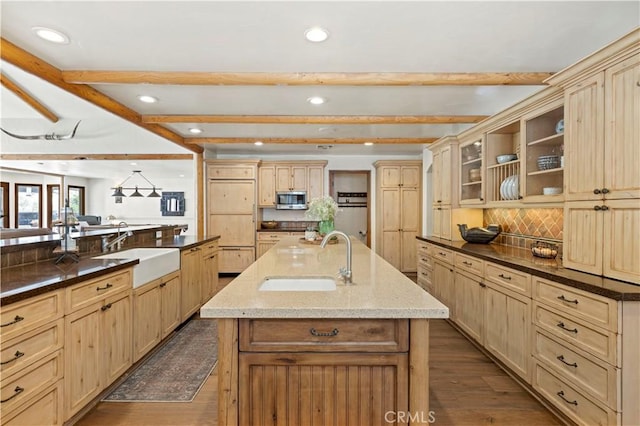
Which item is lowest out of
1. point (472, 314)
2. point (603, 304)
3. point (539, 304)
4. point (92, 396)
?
point (92, 396)

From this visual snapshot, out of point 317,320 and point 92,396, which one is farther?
point 92,396

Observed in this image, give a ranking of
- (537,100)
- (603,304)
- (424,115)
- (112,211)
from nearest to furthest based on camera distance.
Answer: (603,304) < (537,100) < (424,115) < (112,211)

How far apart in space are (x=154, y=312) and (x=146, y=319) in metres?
0.14

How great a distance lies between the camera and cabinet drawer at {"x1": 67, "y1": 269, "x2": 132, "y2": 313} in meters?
1.83

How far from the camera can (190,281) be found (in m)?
3.63

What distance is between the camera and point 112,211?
11305 mm

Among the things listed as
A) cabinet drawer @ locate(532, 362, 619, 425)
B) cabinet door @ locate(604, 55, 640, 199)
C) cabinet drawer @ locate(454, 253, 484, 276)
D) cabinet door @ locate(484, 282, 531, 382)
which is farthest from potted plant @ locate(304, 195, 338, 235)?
cabinet door @ locate(604, 55, 640, 199)

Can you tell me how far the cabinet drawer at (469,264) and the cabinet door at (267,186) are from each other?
12.7ft

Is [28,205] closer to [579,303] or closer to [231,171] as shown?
[231,171]

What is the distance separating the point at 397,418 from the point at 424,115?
3454 millimetres

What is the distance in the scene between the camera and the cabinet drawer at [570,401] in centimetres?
163

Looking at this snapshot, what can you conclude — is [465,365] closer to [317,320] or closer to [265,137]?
[317,320]

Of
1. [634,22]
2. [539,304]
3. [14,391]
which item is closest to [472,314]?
[539,304]

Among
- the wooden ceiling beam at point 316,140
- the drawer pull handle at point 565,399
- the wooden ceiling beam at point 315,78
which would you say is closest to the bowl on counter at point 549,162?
the wooden ceiling beam at point 315,78
